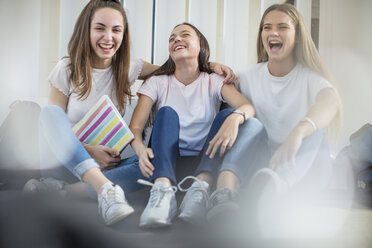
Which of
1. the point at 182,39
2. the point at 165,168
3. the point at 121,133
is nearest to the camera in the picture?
the point at 165,168

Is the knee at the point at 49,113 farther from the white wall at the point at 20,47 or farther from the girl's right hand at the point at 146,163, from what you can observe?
the white wall at the point at 20,47

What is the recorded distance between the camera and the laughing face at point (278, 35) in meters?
1.04

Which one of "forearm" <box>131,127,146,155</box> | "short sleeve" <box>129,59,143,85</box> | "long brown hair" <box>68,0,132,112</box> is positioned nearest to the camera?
"forearm" <box>131,127,146,155</box>

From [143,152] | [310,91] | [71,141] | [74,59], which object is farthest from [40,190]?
[310,91]

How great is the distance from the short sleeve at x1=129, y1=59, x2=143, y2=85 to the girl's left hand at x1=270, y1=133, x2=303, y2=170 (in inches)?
22.0

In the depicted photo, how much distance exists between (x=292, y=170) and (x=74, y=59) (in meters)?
0.71

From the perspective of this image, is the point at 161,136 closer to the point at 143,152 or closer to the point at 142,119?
the point at 143,152

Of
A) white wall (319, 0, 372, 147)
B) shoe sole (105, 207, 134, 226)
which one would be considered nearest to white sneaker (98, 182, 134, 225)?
shoe sole (105, 207, 134, 226)

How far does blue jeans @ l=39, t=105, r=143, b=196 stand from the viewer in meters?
0.84

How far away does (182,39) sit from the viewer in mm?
1090

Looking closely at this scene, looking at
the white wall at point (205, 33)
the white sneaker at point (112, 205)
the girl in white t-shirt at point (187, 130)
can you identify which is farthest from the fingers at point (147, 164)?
the white wall at point (205, 33)

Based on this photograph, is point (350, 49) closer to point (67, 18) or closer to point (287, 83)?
point (287, 83)

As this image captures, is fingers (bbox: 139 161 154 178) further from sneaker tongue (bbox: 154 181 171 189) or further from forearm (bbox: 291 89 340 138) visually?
forearm (bbox: 291 89 340 138)

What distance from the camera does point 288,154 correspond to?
841 millimetres
